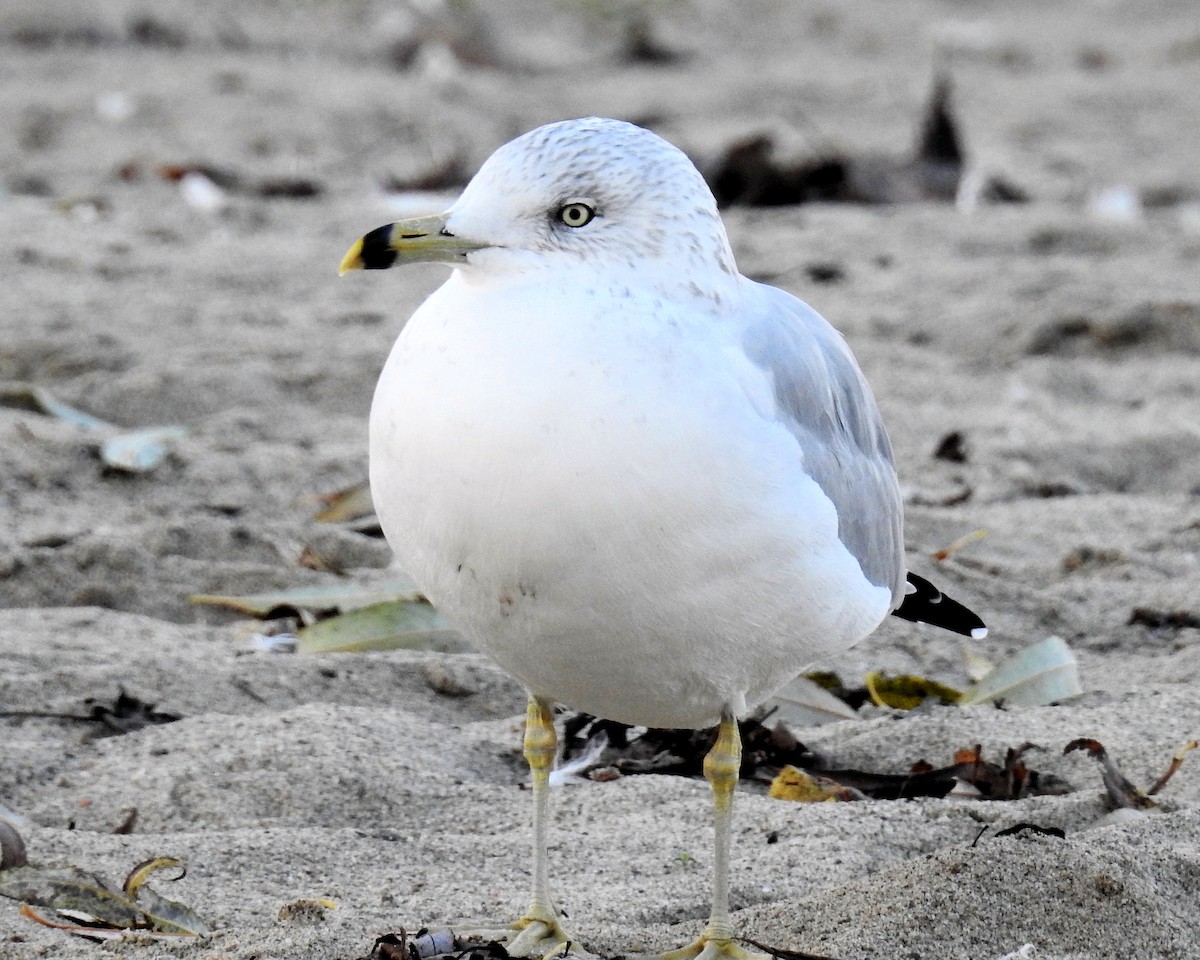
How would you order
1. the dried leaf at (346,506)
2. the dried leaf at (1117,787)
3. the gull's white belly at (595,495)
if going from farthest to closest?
the dried leaf at (346,506)
the dried leaf at (1117,787)
the gull's white belly at (595,495)

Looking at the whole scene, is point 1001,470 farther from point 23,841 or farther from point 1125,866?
point 23,841

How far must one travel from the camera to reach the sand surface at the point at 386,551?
273 cm

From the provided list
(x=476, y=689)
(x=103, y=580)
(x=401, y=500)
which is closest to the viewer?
(x=401, y=500)

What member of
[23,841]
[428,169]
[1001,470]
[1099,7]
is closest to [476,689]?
[23,841]

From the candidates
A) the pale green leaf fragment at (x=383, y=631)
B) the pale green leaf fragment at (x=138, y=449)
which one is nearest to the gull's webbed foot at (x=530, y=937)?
the pale green leaf fragment at (x=383, y=631)

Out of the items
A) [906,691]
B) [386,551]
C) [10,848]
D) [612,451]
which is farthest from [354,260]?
[386,551]

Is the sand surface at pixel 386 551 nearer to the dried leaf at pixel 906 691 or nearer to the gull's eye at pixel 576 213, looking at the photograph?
the dried leaf at pixel 906 691

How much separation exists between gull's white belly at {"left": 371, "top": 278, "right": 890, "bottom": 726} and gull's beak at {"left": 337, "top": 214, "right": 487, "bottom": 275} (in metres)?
0.05

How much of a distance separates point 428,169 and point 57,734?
18.3 feet

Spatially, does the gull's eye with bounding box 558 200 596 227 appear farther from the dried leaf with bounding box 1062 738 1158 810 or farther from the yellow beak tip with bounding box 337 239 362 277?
the dried leaf with bounding box 1062 738 1158 810

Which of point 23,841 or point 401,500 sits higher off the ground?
point 401,500

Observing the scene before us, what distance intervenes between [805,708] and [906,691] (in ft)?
0.74

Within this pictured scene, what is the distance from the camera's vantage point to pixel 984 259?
23.0ft

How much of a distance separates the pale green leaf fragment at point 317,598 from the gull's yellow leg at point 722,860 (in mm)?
1326
